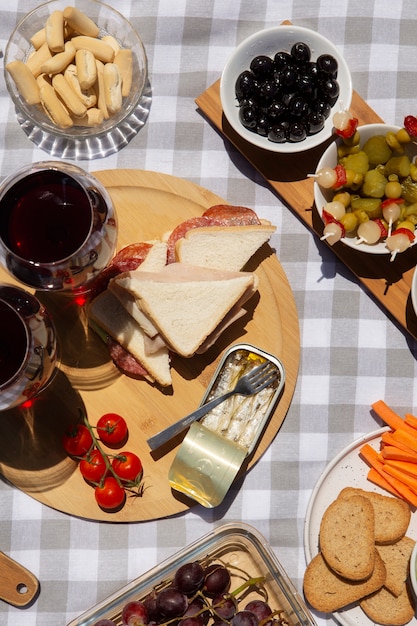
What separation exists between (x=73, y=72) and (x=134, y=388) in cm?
68

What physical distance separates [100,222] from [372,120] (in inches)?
26.6

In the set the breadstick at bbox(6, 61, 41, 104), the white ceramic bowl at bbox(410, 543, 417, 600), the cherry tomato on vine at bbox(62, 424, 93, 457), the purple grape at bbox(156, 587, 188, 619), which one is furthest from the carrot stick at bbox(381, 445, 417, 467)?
the breadstick at bbox(6, 61, 41, 104)

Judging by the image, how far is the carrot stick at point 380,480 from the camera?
5.06ft

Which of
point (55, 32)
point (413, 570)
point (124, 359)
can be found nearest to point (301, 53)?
point (55, 32)

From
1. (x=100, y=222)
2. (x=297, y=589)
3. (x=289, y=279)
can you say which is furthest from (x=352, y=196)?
(x=297, y=589)

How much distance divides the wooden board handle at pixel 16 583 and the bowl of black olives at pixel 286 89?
1.02 metres

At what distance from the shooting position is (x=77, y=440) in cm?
148

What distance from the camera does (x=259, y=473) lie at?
5.12 feet

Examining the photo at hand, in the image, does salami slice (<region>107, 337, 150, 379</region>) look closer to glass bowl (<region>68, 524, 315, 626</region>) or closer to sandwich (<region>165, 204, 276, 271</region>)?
sandwich (<region>165, 204, 276, 271</region>)

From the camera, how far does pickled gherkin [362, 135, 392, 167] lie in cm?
147

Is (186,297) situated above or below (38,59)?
below

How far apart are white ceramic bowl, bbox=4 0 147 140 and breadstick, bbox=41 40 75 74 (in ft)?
0.27

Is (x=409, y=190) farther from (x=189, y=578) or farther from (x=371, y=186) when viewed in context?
(x=189, y=578)

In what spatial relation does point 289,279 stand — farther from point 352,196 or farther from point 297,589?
point 297,589
